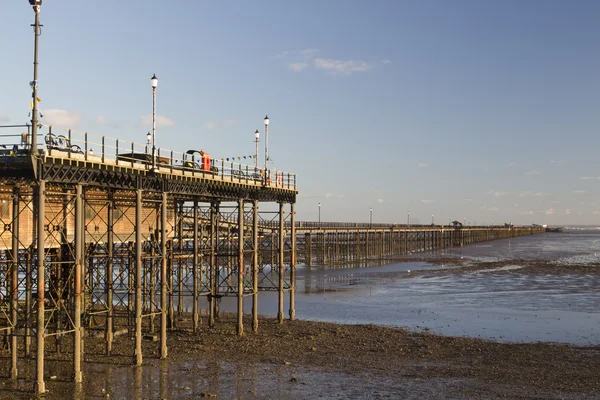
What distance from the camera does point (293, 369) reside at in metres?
27.3

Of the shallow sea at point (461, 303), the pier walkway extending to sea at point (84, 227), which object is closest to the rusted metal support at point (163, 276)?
the pier walkway extending to sea at point (84, 227)

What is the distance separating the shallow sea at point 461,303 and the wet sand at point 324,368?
487 cm

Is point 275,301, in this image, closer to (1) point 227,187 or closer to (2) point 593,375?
(1) point 227,187

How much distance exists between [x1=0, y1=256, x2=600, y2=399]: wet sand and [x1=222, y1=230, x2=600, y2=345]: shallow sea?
4.87 metres

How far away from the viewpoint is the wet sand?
2391 cm

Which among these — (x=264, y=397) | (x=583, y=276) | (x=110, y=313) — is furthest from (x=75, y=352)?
(x=583, y=276)

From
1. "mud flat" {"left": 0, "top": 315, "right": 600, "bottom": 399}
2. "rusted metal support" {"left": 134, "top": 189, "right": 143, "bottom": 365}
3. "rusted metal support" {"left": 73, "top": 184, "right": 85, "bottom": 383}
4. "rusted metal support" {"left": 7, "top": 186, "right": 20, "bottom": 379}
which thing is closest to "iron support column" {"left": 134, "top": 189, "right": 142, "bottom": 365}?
"rusted metal support" {"left": 134, "top": 189, "right": 143, "bottom": 365}

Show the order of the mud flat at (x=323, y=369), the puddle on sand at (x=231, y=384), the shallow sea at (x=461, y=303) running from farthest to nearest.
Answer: the shallow sea at (x=461, y=303) → the mud flat at (x=323, y=369) → the puddle on sand at (x=231, y=384)

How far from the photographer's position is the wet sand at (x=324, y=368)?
2391 centimetres

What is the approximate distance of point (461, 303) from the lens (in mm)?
51906

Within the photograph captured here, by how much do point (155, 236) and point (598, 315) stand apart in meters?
29.8

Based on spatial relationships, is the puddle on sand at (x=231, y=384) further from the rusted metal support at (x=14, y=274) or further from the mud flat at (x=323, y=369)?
the rusted metal support at (x=14, y=274)

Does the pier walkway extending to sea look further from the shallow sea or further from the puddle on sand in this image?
the shallow sea

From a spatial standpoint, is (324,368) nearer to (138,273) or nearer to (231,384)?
(231,384)
